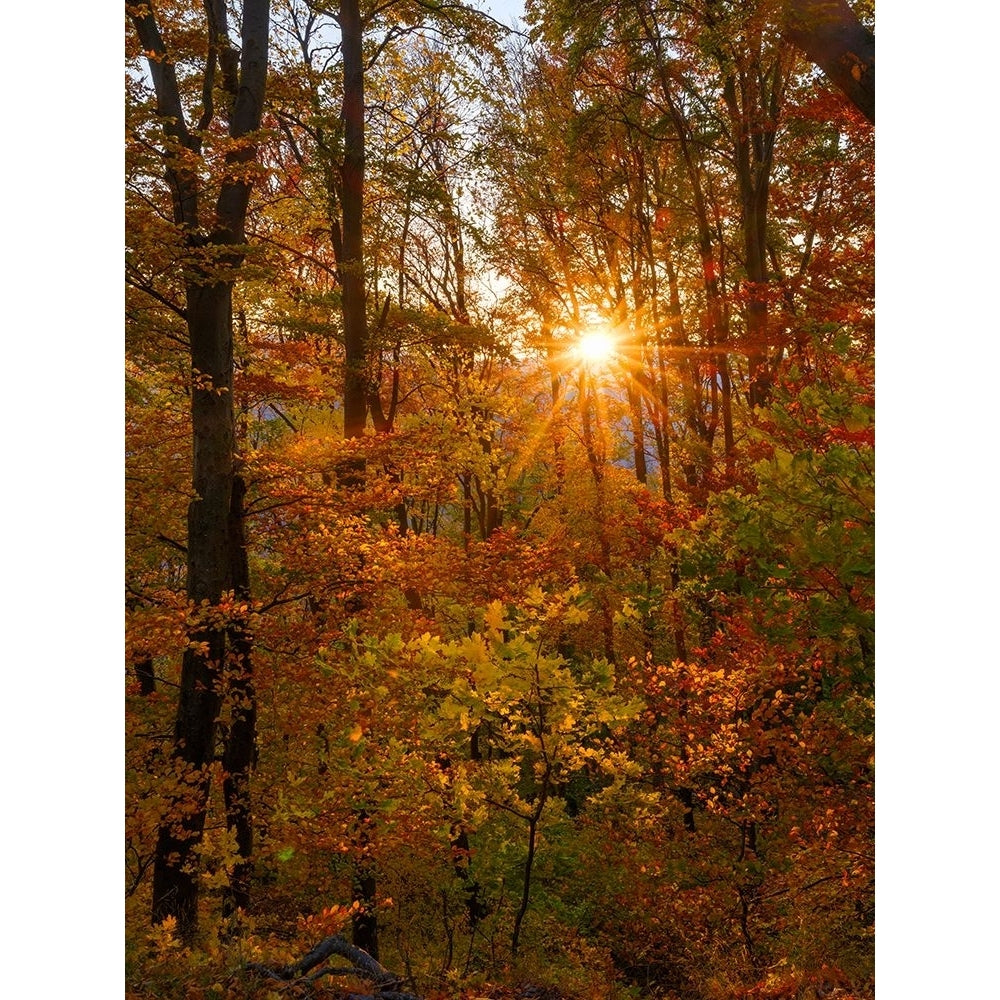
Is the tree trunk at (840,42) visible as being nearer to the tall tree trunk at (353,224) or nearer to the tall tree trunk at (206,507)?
the tall tree trunk at (206,507)

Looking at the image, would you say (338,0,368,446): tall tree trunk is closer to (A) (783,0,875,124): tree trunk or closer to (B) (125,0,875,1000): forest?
(B) (125,0,875,1000): forest

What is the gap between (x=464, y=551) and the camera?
8312mm

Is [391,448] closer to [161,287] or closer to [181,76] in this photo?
[161,287]

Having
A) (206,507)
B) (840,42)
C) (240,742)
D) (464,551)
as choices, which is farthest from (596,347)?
(840,42)

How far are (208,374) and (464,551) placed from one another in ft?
12.4

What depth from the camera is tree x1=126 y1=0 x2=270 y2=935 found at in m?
4.92

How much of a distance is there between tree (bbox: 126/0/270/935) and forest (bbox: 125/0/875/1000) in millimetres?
29

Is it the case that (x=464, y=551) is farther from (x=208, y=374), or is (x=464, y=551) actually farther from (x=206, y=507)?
(x=208, y=374)

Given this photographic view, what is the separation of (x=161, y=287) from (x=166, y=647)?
2608 millimetres

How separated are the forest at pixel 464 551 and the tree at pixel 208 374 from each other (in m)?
Answer: 0.03

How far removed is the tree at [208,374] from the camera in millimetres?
4922

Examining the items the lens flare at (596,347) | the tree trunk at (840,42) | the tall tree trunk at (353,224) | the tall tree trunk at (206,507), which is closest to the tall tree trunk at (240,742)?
the tall tree trunk at (206,507)
